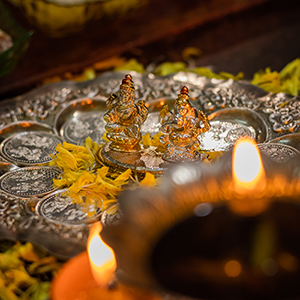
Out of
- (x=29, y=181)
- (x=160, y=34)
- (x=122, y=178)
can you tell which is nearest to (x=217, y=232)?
(x=122, y=178)

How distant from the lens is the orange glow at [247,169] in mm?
548

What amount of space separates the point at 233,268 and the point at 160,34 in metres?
1.40

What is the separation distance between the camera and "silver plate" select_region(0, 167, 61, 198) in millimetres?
697

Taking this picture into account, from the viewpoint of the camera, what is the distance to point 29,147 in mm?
842

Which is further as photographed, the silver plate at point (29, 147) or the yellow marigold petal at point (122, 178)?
the silver plate at point (29, 147)

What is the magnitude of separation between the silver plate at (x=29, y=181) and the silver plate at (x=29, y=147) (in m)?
0.03

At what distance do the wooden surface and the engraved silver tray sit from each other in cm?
40

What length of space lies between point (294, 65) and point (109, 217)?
793 millimetres

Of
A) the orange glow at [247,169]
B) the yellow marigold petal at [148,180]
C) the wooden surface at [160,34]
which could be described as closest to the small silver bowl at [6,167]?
the yellow marigold petal at [148,180]

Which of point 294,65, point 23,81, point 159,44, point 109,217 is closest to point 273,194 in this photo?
point 109,217

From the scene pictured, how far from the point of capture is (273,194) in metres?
0.53

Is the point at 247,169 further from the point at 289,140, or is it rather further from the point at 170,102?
the point at 170,102

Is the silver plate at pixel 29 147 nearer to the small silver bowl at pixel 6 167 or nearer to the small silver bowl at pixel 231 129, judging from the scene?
the small silver bowl at pixel 6 167

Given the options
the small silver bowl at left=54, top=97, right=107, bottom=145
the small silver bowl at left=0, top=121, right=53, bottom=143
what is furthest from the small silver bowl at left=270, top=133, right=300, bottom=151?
the small silver bowl at left=0, top=121, right=53, bottom=143
